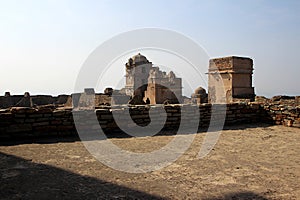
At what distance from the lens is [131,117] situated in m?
6.34

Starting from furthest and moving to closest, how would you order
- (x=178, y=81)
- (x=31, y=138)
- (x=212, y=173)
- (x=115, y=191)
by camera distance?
1. (x=178, y=81)
2. (x=31, y=138)
3. (x=212, y=173)
4. (x=115, y=191)

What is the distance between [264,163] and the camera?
368 cm

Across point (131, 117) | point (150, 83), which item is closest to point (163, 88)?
point (150, 83)

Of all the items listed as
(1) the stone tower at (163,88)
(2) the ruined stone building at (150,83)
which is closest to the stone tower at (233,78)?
(1) the stone tower at (163,88)

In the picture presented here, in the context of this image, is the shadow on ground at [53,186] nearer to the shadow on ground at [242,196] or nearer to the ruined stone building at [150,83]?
the shadow on ground at [242,196]

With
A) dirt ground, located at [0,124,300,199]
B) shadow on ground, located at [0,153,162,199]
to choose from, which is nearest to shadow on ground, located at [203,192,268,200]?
dirt ground, located at [0,124,300,199]

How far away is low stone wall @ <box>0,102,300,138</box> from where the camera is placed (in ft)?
17.8

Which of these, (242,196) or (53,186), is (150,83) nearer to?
(53,186)

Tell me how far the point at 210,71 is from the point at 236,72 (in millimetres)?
2343

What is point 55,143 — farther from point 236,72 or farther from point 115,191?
point 236,72

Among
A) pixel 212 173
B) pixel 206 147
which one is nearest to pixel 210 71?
pixel 206 147

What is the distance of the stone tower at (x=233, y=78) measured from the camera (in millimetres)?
16858

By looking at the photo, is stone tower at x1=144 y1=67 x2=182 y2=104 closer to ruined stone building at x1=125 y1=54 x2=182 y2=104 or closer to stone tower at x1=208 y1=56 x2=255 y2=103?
ruined stone building at x1=125 y1=54 x2=182 y2=104

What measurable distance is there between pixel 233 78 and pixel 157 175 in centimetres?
1490
